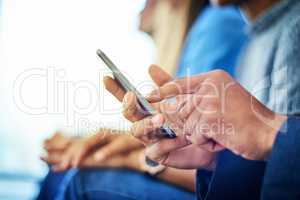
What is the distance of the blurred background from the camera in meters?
0.56

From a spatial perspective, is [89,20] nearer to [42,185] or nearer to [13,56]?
[13,56]

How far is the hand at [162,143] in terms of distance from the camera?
1.44ft

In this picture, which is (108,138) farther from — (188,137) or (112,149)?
(188,137)

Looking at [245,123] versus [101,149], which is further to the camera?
[101,149]

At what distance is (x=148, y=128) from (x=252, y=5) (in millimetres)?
394

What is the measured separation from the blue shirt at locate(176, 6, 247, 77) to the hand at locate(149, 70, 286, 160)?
0.83 feet

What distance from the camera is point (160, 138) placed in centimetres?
46

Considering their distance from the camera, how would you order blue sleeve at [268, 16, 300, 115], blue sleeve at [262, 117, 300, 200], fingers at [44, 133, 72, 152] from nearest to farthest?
blue sleeve at [262, 117, 300, 200] < blue sleeve at [268, 16, 300, 115] < fingers at [44, 133, 72, 152]

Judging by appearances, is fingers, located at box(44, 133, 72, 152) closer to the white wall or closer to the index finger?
the white wall

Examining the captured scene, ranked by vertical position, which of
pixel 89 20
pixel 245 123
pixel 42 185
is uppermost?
pixel 89 20

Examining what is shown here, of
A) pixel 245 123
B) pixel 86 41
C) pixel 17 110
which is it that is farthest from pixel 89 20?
pixel 245 123

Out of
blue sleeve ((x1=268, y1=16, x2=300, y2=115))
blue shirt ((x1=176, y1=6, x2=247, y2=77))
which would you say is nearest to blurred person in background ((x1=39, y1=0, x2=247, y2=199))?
blue shirt ((x1=176, y1=6, x2=247, y2=77))

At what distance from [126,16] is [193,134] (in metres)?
0.23

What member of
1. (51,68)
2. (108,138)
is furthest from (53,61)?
(108,138)
